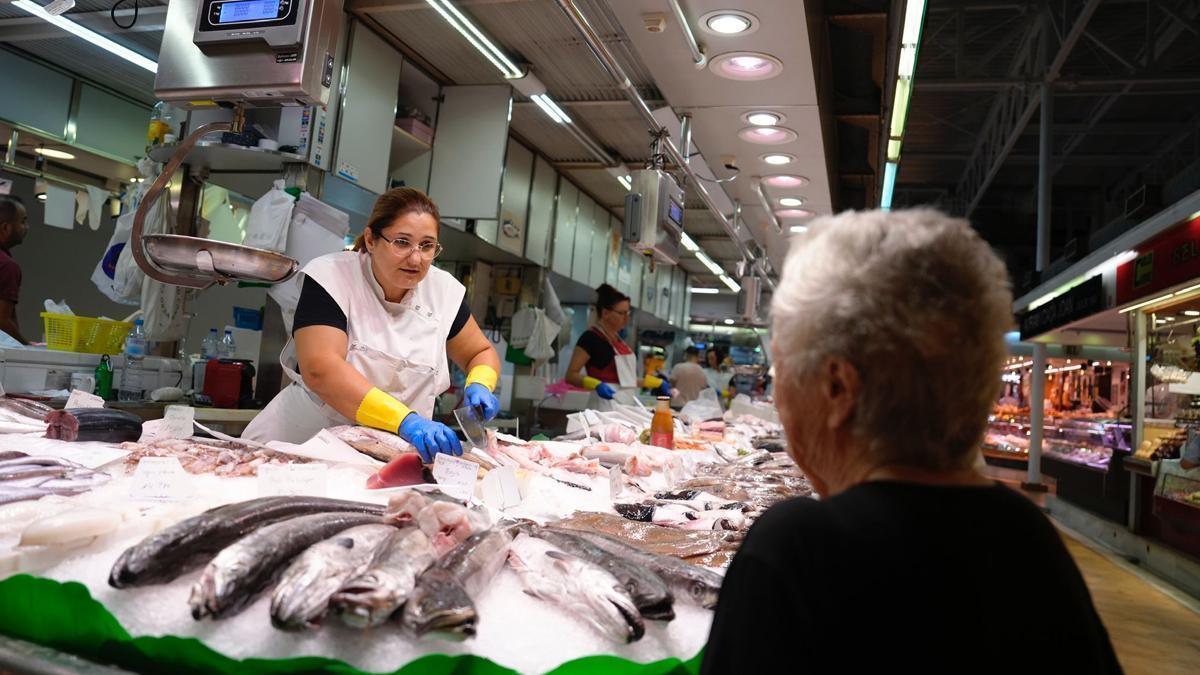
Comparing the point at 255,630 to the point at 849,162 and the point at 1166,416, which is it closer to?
the point at 1166,416

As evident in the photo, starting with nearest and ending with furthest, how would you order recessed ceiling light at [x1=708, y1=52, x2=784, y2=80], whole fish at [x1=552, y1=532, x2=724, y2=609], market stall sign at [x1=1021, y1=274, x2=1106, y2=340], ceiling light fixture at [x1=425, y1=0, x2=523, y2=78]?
whole fish at [x1=552, y1=532, x2=724, y2=609] → ceiling light fixture at [x1=425, y1=0, x2=523, y2=78] → recessed ceiling light at [x1=708, y1=52, x2=784, y2=80] → market stall sign at [x1=1021, y1=274, x2=1106, y2=340]

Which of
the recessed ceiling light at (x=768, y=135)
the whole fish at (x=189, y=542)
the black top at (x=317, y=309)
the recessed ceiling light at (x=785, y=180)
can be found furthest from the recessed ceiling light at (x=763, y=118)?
the whole fish at (x=189, y=542)

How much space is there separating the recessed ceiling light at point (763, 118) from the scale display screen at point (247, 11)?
4.45m

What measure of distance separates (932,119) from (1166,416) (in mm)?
9732

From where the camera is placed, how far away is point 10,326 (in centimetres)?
512

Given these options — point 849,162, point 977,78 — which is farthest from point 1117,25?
point 849,162

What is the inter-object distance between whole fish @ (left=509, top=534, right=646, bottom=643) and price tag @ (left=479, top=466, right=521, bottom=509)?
59 cm

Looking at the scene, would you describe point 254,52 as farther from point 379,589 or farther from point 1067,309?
point 1067,309

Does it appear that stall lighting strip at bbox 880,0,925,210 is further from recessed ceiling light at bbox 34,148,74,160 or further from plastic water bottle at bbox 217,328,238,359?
recessed ceiling light at bbox 34,148,74,160

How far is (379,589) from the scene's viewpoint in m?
1.11

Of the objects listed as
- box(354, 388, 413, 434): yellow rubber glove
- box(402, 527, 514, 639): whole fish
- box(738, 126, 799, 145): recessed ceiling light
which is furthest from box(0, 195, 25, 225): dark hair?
box(738, 126, 799, 145): recessed ceiling light

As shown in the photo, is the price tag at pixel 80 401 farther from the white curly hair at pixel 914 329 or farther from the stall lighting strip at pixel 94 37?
the stall lighting strip at pixel 94 37

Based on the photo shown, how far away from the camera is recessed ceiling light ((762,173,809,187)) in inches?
329

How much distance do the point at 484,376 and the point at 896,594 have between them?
2.71 metres
